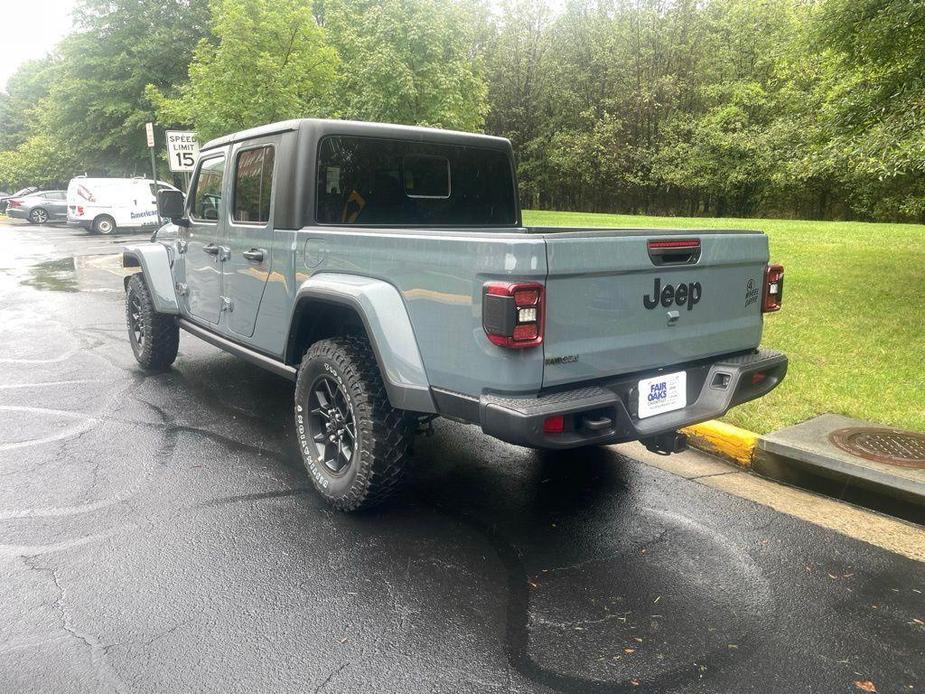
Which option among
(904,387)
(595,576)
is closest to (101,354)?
(595,576)

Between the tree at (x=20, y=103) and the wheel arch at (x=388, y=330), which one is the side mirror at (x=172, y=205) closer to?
the wheel arch at (x=388, y=330)

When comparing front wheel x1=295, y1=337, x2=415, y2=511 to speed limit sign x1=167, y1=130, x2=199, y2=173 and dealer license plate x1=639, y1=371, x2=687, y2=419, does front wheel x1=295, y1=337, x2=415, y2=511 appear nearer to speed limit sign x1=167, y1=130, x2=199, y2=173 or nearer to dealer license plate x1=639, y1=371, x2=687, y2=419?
dealer license plate x1=639, y1=371, x2=687, y2=419

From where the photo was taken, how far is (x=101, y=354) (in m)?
7.14

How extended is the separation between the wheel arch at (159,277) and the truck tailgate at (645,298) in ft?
12.3

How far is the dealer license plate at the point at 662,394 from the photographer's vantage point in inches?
124

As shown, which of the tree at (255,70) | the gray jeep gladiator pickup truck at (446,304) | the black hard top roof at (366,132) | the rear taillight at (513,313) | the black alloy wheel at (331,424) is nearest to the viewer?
the rear taillight at (513,313)

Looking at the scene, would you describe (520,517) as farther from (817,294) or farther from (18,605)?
(817,294)

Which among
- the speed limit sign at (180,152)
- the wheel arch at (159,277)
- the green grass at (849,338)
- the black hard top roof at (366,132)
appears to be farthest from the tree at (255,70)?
the green grass at (849,338)

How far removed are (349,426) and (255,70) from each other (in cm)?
1267

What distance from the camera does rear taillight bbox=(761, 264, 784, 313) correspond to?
3760 mm

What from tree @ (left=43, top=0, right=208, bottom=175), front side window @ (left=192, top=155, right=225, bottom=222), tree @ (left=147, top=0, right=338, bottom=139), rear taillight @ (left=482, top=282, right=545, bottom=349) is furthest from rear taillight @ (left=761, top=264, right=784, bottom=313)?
tree @ (left=43, top=0, right=208, bottom=175)

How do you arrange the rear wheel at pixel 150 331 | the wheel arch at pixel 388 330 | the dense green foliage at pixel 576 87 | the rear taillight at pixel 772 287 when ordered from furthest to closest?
the dense green foliage at pixel 576 87, the rear wheel at pixel 150 331, the rear taillight at pixel 772 287, the wheel arch at pixel 388 330

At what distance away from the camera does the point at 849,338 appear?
6566 mm

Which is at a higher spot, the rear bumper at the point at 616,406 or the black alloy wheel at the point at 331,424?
the rear bumper at the point at 616,406
